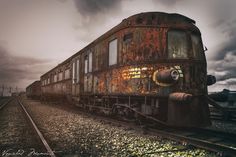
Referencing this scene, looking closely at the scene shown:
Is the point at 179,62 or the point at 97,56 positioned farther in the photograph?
the point at 97,56

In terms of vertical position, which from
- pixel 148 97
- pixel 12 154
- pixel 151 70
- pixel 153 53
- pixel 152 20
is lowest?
pixel 12 154

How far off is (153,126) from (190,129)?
1.22 metres

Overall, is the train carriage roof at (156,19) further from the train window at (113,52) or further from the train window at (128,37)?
the train window at (113,52)

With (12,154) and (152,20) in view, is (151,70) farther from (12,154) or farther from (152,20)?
(12,154)

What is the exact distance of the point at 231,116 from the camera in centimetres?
Answer: 1188

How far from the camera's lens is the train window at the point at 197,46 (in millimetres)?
8428

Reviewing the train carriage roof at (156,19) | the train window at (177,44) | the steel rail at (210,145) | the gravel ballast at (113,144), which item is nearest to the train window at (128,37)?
the train carriage roof at (156,19)

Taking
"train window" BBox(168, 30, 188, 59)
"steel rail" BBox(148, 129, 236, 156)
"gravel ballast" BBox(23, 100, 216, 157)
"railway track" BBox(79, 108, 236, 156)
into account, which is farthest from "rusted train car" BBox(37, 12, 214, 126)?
"gravel ballast" BBox(23, 100, 216, 157)

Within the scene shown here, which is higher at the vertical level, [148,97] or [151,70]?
[151,70]

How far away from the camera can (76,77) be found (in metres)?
15.6

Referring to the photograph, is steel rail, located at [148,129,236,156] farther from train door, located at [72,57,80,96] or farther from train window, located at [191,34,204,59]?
train door, located at [72,57,80,96]

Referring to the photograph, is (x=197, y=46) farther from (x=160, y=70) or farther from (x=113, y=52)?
(x=113, y=52)

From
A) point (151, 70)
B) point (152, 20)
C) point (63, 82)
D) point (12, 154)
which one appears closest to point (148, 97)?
point (151, 70)

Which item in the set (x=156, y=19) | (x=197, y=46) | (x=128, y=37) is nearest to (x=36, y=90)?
(x=128, y=37)
